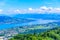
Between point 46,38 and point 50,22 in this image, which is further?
point 50,22

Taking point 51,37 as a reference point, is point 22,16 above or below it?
above

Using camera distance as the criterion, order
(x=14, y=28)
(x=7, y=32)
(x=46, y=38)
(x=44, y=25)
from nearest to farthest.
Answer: (x=46, y=38)
(x=7, y=32)
(x=14, y=28)
(x=44, y=25)

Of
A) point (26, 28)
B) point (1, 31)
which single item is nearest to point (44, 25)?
point (26, 28)

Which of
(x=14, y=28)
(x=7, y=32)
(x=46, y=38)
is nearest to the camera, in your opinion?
(x=46, y=38)

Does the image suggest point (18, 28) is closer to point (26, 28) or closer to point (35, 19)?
point (26, 28)

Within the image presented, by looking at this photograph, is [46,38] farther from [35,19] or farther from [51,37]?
[35,19]

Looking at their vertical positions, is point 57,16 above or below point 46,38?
above

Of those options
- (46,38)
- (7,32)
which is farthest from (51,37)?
(7,32)

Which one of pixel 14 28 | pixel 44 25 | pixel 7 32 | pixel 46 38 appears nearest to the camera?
pixel 46 38

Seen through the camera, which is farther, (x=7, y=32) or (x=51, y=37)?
(x=7, y=32)
